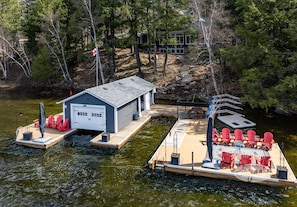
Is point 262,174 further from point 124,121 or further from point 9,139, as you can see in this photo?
point 9,139

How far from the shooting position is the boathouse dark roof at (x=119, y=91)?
19953 millimetres

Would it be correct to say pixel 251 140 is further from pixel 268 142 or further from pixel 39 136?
pixel 39 136

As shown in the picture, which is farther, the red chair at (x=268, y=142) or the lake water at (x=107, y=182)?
the red chair at (x=268, y=142)

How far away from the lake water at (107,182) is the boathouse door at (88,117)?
3.74 ft

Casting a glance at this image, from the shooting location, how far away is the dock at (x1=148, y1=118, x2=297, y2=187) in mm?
13375

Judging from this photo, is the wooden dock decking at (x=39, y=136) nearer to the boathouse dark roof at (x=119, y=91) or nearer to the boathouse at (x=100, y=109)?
the boathouse at (x=100, y=109)

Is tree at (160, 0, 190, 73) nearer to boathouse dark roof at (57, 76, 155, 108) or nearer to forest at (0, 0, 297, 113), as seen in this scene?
forest at (0, 0, 297, 113)

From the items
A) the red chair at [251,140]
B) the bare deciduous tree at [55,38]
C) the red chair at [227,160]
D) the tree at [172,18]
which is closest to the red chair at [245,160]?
the red chair at [227,160]

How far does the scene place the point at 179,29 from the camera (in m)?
36.7

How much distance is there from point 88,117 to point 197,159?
8.71 metres

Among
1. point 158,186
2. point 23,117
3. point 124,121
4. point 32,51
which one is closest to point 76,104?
point 124,121

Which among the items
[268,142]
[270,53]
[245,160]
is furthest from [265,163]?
[270,53]

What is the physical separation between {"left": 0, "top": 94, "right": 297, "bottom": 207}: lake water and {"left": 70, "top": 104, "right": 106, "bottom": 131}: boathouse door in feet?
3.74

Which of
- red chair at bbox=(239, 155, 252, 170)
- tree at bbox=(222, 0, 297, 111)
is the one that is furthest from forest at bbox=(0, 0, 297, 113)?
red chair at bbox=(239, 155, 252, 170)
